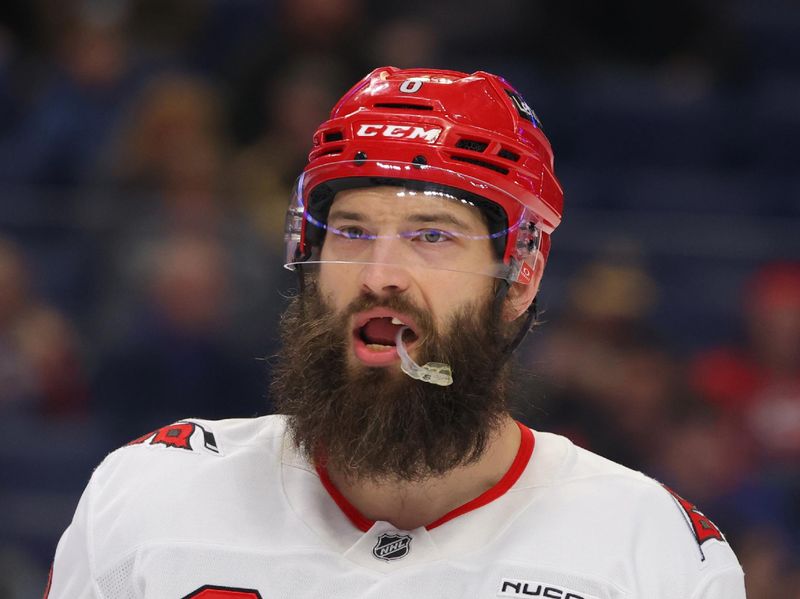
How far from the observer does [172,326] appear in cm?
460

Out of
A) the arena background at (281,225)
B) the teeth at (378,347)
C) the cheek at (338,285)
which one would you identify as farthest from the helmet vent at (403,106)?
the arena background at (281,225)

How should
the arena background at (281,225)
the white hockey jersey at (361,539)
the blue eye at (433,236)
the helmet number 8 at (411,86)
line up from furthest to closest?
the arena background at (281,225)
the helmet number 8 at (411,86)
the blue eye at (433,236)
the white hockey jersey at (361,539)

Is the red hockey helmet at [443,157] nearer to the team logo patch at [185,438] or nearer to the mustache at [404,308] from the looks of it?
the mustache at [404,308]

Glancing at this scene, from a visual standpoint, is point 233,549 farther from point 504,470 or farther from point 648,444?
point 648,444

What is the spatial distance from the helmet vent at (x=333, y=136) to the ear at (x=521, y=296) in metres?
0.43

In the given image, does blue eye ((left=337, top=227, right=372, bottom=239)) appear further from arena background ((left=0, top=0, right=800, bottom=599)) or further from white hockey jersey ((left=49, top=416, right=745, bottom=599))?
arena background ((left=0, top=0, right=800, bottom=599))

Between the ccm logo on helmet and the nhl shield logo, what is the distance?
27.7 inches

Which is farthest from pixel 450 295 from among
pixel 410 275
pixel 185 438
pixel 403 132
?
pixel 185 438

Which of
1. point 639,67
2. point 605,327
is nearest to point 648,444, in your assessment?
point 605,327

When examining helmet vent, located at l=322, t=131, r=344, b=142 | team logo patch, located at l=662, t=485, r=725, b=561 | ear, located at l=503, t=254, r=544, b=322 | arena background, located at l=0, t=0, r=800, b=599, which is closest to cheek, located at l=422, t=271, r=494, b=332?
ear, located at l=503, t=254, r=544, b=322

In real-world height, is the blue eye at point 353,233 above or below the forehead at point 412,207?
below

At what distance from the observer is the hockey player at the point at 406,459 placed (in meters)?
2.23

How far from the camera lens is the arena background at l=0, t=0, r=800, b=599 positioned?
448 cm

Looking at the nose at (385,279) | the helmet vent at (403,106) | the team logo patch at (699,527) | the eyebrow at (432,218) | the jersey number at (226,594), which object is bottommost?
the jersey number at (226,594)
